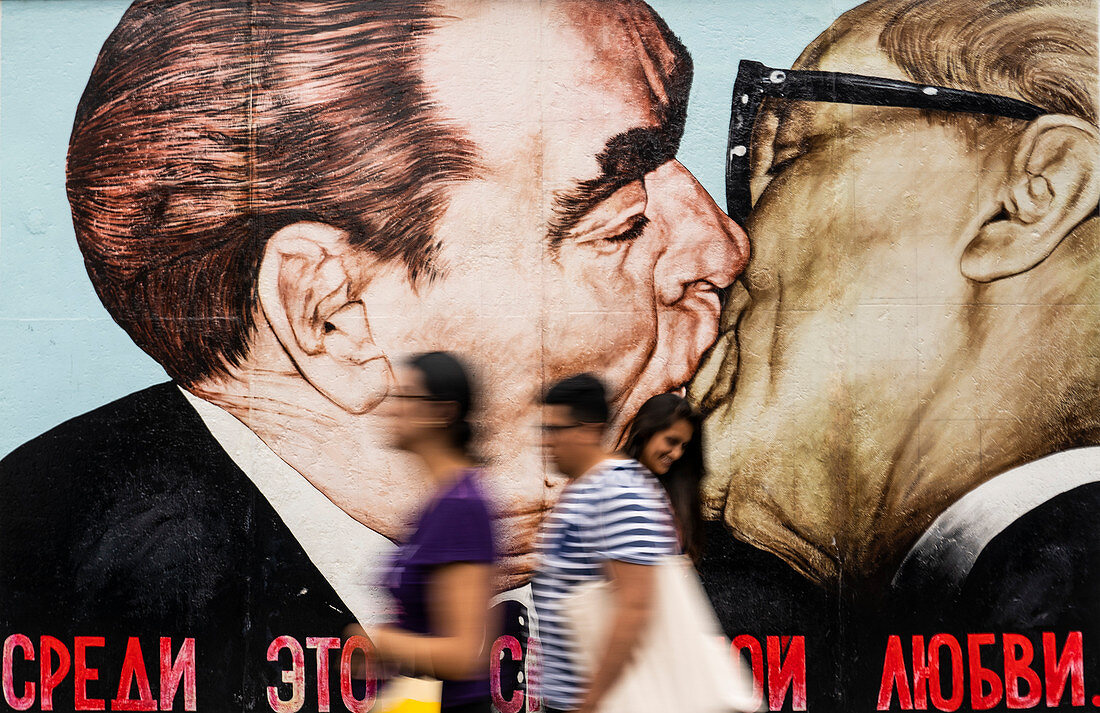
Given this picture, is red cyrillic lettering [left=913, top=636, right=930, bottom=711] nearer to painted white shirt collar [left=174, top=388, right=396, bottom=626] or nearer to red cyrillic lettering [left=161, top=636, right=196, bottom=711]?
painted white shirt collar [left=174, top=388, right=396, bottom=626]

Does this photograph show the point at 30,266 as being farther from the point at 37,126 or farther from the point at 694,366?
the point at 694,366

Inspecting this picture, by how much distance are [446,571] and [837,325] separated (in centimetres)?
315

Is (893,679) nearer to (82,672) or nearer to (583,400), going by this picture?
(583,400)

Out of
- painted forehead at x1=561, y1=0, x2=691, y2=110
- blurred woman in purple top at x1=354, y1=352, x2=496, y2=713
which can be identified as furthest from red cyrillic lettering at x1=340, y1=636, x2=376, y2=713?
painted forehead at x1=561, y1=0, x2=691, y2=110

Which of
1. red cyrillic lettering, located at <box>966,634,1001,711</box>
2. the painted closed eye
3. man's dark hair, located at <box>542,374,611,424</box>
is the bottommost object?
red cyrillic lettering, located at <box>966,634,1001,711</box>

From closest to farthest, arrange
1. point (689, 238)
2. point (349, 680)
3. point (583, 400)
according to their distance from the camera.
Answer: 1. point (583, 400)
2. point (349, 680)
3. point (689, 238)

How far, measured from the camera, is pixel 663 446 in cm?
317

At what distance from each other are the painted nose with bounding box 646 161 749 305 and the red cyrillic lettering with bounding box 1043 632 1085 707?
2427 mm

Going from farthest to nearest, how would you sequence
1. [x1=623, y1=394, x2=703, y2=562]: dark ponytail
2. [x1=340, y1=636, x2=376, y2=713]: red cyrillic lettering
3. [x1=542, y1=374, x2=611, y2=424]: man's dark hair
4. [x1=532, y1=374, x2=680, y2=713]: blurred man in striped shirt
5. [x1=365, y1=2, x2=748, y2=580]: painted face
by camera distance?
1. [x1=365, y1=2, x2=748, y2=580]: painted face
2. [x1=340, y1=636, x2=376, y2=713]: red cyrillic lettering
3. [x1=623, y1=394, x2=703, y2=562]: dark ponytail
4. [x1=542, y1=374, x2=611, y2=424]: man's dark hair
5. [x1=532, y1=374, x2=680, y2=713]: blurred man in striped shirt

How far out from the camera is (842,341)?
4930mm

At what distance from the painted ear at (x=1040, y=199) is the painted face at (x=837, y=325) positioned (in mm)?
147

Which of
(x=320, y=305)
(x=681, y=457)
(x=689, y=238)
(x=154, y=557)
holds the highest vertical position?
(x=689, y=238)

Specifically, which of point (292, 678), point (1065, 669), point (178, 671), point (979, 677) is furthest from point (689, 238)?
point (178, 671)

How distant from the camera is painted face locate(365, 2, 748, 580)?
16.1 ft
